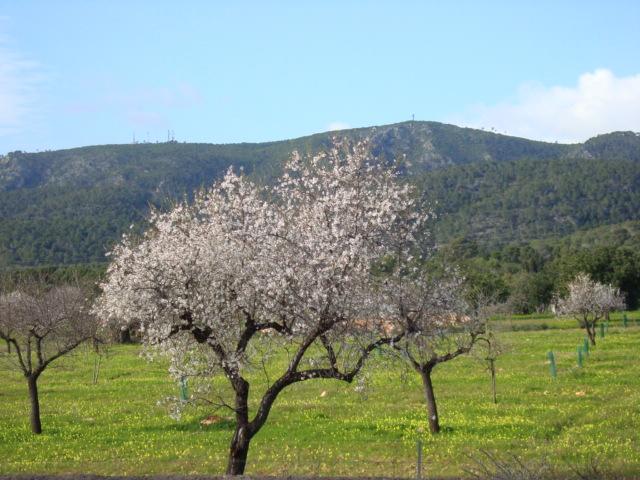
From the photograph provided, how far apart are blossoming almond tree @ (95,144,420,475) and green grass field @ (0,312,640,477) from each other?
6.39 ft

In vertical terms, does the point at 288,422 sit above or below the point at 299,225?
below

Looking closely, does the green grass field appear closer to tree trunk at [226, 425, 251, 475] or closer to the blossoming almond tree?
the blossoming almond tree

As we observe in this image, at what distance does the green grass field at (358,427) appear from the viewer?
2097 centimetres

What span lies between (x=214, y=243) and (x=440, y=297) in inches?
325

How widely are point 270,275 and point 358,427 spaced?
1222cm

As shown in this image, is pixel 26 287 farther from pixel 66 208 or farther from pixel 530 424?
pixel 66 208

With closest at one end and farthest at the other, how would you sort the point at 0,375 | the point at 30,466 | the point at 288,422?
the point at 30,466 → the point at 288,422 → the point at 0,375

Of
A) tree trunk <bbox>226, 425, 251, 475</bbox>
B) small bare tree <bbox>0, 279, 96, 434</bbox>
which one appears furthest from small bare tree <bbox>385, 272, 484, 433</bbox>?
small bare tree <bbox>0, 279, 96, 434</bbox>

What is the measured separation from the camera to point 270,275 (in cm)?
1573

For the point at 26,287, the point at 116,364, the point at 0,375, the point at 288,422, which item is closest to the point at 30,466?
the point at 288,422

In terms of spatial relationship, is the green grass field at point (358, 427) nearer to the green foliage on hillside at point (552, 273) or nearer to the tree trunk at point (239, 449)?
the tree trunk at point (239, 449)

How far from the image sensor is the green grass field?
68.8 feet

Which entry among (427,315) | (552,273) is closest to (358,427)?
(427,315)

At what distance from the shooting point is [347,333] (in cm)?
1599
